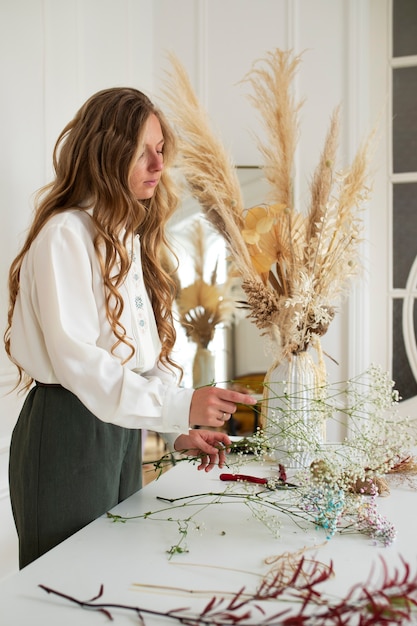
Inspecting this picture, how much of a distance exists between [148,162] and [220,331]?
1557 millimetres

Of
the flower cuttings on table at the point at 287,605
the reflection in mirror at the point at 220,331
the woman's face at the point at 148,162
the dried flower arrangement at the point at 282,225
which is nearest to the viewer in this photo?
the flower cuttings on table at the point at 287,605

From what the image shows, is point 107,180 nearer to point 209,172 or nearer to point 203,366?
point 209,172

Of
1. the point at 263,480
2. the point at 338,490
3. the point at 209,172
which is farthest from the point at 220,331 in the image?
the point at 338,490

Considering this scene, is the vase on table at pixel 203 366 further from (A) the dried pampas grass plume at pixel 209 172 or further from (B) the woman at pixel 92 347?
(B) the woman at pixel 92 347

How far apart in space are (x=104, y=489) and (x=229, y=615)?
60cm

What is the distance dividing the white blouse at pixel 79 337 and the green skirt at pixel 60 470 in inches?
2.8

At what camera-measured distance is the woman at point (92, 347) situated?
4.03 feet

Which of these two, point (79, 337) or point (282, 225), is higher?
point (282, 225)

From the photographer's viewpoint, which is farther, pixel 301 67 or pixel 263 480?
pixel 301 67

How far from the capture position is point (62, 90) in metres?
2.12

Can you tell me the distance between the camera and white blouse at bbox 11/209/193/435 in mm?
1218

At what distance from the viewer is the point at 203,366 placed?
2895mm

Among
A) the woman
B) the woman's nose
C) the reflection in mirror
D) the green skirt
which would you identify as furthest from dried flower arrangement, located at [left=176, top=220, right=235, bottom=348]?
the green skirt

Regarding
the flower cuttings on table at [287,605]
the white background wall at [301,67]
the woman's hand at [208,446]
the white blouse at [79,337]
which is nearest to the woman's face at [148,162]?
the white blouse at [79,337]
